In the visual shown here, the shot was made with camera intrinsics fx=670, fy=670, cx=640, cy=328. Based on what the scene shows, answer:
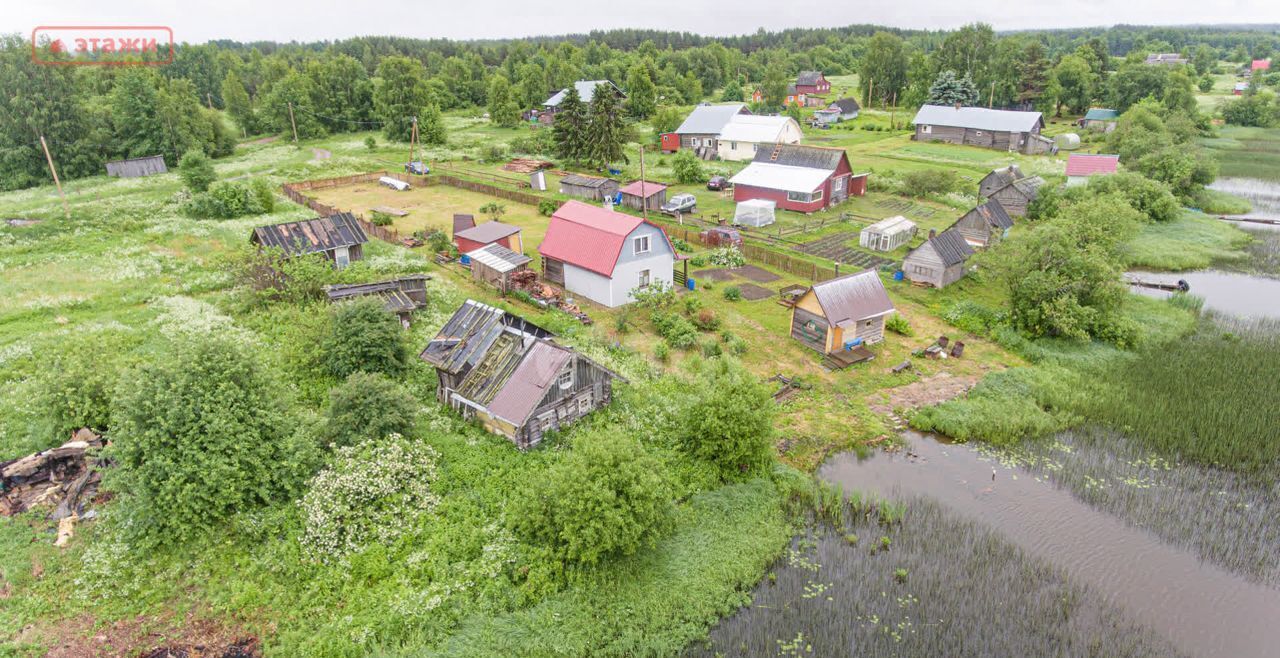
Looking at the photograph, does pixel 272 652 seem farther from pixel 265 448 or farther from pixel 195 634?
pixel 265 448

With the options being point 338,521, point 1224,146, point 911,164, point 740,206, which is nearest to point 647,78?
point 911,164

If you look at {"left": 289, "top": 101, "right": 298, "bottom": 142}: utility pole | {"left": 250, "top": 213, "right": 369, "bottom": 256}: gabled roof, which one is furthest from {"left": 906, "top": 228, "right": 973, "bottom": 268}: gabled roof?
{"left": 289, "top": 101, "right": 298, "bottom": 142}: utility pole

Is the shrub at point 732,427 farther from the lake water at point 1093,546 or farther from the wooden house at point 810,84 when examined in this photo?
the wooden house at point 810,84

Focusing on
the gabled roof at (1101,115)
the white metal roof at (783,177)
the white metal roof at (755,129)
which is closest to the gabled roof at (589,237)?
the white metal roof at (783,177)

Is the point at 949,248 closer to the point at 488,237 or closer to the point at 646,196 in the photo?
the point at 646,196

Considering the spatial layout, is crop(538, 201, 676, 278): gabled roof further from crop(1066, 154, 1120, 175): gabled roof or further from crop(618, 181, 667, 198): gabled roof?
crop(1066, 154, 1120, 175): gabled roof

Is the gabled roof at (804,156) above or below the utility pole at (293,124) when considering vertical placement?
below

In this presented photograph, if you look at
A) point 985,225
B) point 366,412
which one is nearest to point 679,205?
point 985,225
